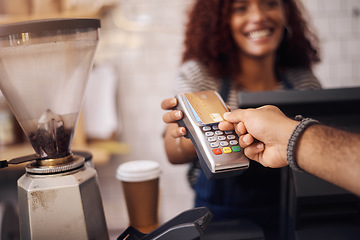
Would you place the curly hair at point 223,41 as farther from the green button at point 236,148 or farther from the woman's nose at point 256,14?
the green button at point 236,148

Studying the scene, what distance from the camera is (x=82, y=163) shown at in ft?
1.72

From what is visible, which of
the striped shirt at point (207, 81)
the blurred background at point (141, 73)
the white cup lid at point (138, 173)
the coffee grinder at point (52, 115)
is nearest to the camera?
the coffee grinder at point (52, 115)

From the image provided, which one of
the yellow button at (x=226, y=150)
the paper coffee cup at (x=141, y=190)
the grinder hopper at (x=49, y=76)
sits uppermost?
the grinder hopper at (x=49, y=76)

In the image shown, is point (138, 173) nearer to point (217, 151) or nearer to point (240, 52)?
point (217, 151)

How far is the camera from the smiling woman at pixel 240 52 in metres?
1.01

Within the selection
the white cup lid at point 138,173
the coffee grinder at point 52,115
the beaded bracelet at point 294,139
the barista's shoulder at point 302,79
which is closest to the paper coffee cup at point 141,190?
the white cup lid at point 138,173

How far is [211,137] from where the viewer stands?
1.68 feet

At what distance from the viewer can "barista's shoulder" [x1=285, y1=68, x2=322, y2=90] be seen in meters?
1.08

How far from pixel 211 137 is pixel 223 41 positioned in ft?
2.17

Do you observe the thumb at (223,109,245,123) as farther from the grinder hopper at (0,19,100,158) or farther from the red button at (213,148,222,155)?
the grinder hopper at (0,19,100,158)

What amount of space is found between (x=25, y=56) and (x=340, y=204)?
549 millimetres

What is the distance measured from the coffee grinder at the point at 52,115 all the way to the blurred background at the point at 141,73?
3.70ft

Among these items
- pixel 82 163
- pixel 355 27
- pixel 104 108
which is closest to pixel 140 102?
pixel 104 108

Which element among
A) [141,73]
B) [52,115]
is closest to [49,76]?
[52,115]
